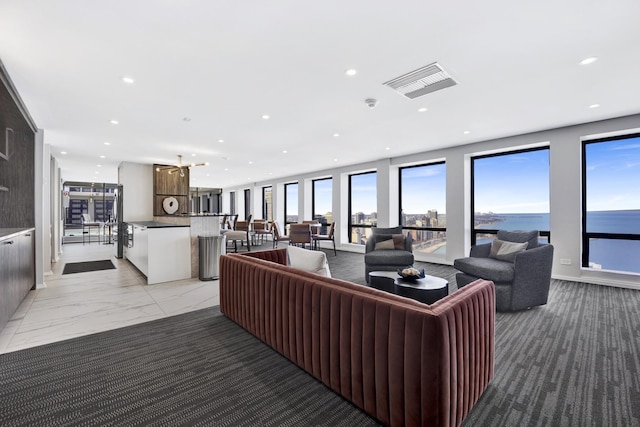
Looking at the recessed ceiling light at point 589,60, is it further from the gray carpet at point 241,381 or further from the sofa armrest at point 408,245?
the sofa armrest at point 408,245

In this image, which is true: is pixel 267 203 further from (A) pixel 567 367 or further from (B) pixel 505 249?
(A) pixel 567 367

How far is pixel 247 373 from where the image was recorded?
2.14 meters

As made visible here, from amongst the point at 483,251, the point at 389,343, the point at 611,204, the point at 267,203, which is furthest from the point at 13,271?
the point at 267,203

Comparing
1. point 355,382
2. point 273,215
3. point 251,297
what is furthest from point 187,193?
point 355,382

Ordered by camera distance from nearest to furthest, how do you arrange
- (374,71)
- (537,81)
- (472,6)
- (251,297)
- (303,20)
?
1. (472,6)
2. (303,20)
3. (251,297)
4. (374,71)
5. (537,81)

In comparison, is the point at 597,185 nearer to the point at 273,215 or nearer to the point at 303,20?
the point at 303,20

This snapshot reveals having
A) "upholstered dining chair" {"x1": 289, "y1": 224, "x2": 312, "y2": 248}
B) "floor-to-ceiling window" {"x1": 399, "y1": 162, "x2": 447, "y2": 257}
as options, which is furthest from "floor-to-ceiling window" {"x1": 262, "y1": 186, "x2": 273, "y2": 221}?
"floor-to-ceiling window" {"x1": 399, "y1": 162, "x2": 447, "y2": 257}

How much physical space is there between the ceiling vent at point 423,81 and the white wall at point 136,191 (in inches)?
281

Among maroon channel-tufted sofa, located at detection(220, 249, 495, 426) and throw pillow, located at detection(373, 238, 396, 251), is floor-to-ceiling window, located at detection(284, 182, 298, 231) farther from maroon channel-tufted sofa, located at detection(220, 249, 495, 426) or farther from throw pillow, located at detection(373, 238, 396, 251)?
maroon channel-tufted sofa, located at detection(220, 249, 495, 426)

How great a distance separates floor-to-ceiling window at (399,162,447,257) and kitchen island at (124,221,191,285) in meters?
5.18

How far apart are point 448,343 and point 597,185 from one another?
17.7ft

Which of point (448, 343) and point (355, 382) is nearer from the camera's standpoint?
point (448, 343)

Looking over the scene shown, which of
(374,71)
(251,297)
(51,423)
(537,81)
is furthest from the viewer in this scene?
(537,81)

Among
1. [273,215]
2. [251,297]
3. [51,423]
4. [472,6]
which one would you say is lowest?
[51,423]
